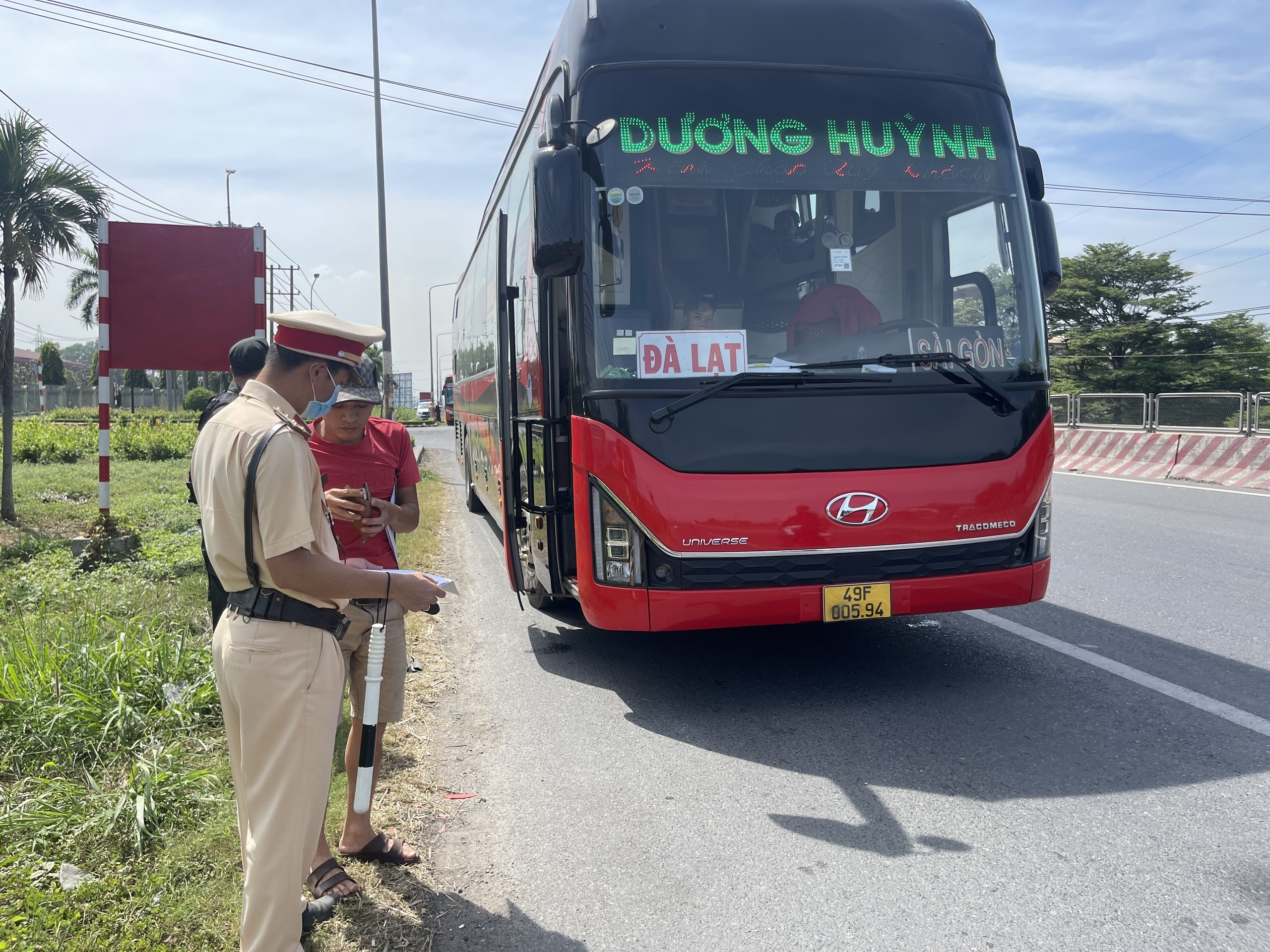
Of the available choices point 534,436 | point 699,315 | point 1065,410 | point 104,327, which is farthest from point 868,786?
point 1065,410

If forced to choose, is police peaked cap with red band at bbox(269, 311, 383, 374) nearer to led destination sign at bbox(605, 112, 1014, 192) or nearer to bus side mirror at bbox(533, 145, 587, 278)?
bus side mirror at bbox(533, 145, 587, 278)

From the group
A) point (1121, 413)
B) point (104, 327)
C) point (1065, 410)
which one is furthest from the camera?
point (1065, 410)

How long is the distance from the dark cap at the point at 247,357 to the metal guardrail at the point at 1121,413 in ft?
61.6

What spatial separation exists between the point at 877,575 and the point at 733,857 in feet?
5.99

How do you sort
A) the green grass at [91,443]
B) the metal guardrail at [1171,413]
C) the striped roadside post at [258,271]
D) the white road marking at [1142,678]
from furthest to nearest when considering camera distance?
the green grass at [91,443], the metal guardrail at [1171,413], the striped roadside post at [258,271], the white road marking at [1142,678]

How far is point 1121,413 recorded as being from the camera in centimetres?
2120

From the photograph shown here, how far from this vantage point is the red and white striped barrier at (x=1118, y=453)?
16516 millimetres

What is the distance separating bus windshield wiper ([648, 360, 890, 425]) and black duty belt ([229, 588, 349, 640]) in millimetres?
2374

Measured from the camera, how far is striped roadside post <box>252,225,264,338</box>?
7.75 metres

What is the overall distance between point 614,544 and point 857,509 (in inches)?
46.8

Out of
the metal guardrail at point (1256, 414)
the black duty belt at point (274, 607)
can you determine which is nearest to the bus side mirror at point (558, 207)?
the black duty belt at point (274, 607)

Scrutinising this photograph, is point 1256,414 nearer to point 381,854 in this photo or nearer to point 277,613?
point 381,854

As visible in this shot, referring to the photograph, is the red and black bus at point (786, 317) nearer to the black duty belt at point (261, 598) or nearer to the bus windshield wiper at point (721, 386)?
the bus windshield wiper at point (721, 386)

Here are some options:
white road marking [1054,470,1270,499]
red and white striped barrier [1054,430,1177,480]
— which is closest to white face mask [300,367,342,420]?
white road marking [1054,470,1270,499]
